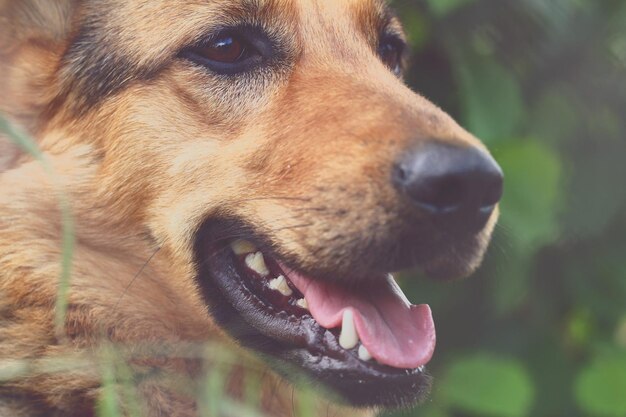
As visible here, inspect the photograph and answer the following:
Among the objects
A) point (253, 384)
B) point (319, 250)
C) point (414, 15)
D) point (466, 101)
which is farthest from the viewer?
point (414, 15)

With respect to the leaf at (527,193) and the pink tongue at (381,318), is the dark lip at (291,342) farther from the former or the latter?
the leaf at (527,193)

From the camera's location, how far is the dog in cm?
278

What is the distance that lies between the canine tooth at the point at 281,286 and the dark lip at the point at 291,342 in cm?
6

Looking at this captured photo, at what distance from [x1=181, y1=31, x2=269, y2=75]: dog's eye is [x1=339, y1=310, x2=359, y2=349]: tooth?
0.98 meters

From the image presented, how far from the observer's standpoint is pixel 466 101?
462 cm

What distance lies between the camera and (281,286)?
305 cm

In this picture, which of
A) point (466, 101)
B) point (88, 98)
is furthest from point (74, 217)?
point (466, 101)

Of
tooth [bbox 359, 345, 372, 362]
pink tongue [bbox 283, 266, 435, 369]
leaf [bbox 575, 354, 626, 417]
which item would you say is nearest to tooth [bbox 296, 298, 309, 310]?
pink tongue [bbox 283, 266, 435, 369]

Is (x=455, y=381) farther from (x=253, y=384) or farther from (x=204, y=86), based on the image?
(x=204, y=86)

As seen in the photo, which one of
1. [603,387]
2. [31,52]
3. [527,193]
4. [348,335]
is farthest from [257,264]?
[603,387]

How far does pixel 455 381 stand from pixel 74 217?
7.60ft

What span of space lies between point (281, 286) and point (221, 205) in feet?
1.05

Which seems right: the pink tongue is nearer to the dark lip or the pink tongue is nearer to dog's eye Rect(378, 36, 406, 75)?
the dark lip

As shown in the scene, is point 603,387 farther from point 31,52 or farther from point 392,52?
point 31,52
